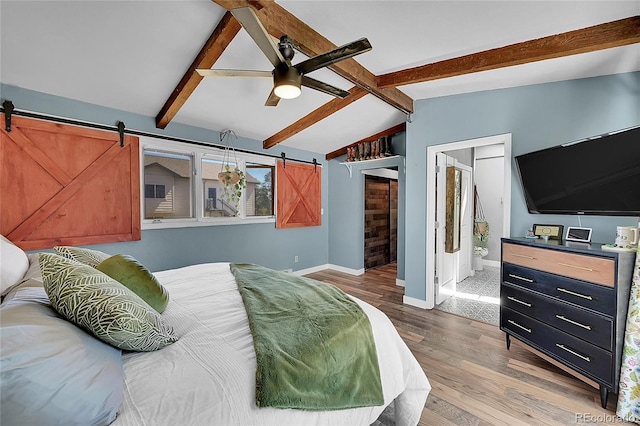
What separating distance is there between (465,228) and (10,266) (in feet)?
17.4

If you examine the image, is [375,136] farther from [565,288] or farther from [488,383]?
[488,383]

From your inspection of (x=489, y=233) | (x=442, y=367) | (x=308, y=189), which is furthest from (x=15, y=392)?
(x=489, y=233)

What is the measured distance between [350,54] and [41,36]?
2256 mm

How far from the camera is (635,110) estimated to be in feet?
7.06

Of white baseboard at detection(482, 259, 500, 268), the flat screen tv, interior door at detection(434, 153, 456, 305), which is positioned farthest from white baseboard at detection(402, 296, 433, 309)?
white baseboard at detection(482, 259, 500, 268)

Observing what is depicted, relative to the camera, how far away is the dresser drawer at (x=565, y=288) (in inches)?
68.4

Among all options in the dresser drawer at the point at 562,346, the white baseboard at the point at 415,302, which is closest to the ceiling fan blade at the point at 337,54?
the dresser drawer at the point at 562,346

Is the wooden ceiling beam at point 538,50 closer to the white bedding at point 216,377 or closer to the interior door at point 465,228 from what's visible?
the interior door at point 465,228

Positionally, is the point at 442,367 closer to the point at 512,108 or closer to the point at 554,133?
the point at 554,133

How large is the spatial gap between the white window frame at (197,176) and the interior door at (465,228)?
328 centimetres

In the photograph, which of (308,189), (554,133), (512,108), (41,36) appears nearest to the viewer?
(41,36)

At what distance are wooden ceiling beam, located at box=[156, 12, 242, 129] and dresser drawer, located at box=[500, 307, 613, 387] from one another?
338 centimetres

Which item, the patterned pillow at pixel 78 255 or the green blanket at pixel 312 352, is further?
the patterned pillow at pixel 78 255

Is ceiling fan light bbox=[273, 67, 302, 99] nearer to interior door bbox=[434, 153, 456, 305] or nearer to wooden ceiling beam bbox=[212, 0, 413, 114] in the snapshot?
wooden ceiling beam bbox=[212, 0, 413, 114]
